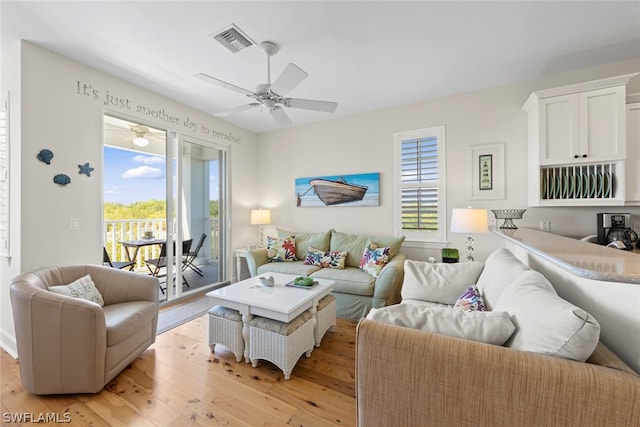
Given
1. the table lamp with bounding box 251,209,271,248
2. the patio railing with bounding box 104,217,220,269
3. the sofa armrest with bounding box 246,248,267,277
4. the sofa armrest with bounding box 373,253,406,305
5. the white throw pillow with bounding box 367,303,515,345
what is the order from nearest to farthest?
the white throw pillow with bounding box 367,303,515,345
the sofa armrest with bounding box 373,253,406,305
the sofa armrest with bounding box 246,248,267,277
the patio railing with bounding box 104,217,220,269
the table lamp with bounding box 251,209,271,248

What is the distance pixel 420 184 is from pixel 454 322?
2.76 metres

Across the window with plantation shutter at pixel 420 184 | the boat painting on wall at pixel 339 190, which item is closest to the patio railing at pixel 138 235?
the boat painting on wall at pixel 339 190

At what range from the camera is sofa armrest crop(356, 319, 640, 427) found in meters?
0.75

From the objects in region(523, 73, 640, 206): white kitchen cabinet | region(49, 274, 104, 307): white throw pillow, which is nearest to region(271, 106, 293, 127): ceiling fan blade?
region(49, 274, 104, 307): white throw pillow

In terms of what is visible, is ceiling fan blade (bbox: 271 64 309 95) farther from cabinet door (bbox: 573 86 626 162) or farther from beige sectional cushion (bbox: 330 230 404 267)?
cabinet door (bbox: 573 86 626 162)

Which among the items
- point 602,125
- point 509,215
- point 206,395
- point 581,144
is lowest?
point 206,395

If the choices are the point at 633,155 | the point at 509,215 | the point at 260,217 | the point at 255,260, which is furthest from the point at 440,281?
the point at 260,217

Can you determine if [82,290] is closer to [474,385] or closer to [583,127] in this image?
[474,385]

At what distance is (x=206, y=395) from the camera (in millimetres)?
1745

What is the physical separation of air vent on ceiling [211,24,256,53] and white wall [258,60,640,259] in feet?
6.98

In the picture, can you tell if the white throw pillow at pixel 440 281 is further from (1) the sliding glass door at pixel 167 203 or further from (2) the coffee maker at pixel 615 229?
(1) the sliding glass door at pixel 167 203

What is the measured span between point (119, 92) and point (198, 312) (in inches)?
104

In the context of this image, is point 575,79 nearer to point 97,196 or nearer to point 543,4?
point 543,4

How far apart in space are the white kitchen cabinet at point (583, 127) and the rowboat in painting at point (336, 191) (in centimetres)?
212
